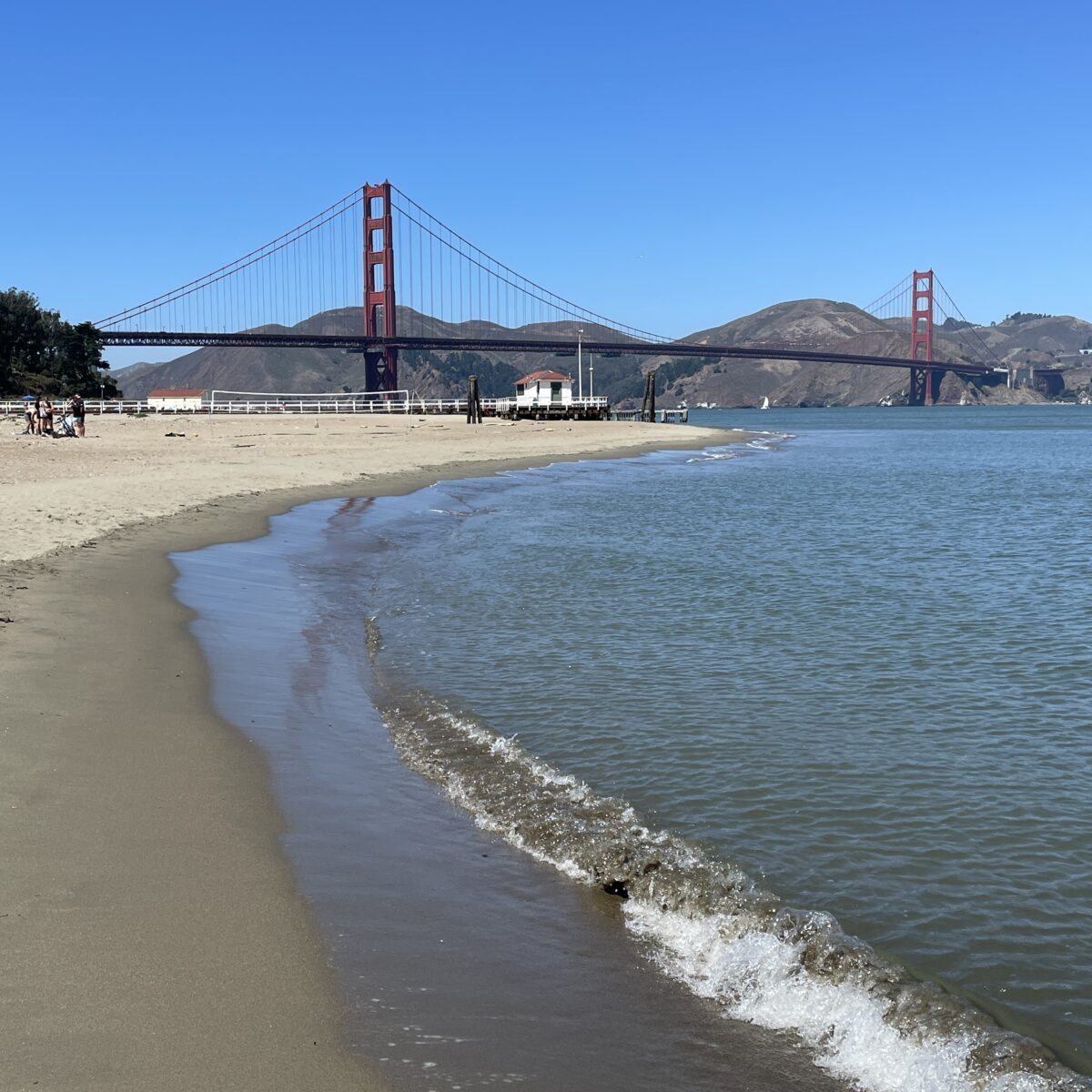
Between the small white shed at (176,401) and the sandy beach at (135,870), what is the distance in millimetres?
69608

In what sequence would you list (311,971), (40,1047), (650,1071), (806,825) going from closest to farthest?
(40,1047), (650,1071), (311,971), (806,825)

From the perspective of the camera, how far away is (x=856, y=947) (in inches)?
160

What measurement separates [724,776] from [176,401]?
263ft

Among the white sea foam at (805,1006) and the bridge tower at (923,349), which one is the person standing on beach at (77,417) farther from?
the bridge tower at (923,349)

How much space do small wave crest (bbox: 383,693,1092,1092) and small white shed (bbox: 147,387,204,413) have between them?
241ft

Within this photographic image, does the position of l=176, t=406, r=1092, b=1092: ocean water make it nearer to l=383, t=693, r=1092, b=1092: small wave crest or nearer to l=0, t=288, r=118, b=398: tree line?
l=383, t=693, r=1092, b=1092: small wave crest

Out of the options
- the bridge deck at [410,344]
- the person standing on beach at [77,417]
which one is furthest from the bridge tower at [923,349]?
the person standing on beach at [77,417]

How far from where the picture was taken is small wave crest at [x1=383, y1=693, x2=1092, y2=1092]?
3.33 meters

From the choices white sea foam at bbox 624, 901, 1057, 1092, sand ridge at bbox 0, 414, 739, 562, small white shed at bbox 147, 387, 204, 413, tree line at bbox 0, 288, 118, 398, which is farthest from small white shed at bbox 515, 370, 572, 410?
white sea foam at bbox 624, 901, 1057, 1092

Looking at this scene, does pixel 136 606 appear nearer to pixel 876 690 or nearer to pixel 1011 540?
pixel 876 690

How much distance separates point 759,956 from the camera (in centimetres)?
400

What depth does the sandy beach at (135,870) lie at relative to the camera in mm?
3020

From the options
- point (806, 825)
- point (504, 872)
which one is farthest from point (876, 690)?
point (504, 872)

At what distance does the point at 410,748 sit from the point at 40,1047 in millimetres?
3693
